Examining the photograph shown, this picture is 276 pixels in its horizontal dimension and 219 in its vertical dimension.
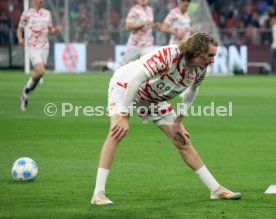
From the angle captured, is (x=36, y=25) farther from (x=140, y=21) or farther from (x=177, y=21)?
(x=177, y=21)

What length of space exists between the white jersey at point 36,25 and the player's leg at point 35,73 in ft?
0.80

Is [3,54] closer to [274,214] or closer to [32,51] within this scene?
[32,51]

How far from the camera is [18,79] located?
111ft

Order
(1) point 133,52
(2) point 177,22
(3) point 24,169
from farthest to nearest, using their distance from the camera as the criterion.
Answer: (1) point 133,52
(2) point 177,22
(3) point 24,169

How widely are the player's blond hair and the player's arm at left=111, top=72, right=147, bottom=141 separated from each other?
525 millimetres

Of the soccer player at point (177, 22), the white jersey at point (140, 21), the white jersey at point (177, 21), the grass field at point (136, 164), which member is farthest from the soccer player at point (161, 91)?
the white jersey at point (140, 21)

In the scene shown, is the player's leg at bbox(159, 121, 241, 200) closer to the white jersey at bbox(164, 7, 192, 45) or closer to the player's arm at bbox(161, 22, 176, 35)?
the player's arm at bbox(161, 22, 176, 35)

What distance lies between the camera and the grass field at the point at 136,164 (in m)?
9.47

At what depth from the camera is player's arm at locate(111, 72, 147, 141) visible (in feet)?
30.2

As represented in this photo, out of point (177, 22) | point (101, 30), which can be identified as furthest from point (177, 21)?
point (101, 30)

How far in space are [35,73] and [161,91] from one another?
12743 mm

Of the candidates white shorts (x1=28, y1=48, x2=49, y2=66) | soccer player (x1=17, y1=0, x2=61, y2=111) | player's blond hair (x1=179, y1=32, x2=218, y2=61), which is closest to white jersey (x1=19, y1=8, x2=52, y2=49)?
soccer player (x1=17, y1=0, x2=61, y2=111)

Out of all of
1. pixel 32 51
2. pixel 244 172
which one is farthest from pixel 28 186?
pixel 32 51

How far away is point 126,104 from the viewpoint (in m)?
9.26
